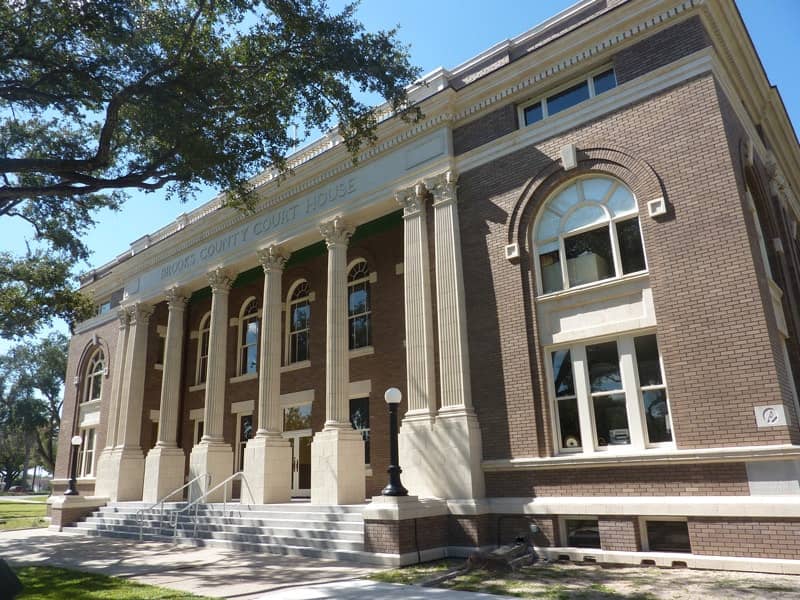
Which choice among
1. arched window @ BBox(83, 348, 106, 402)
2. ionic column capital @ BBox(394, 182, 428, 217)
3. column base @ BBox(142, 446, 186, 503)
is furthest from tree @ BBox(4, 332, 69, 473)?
ionic column capital @ BBox(394, 182, 428, 217)

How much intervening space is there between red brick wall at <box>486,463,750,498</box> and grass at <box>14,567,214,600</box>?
21.7 feet

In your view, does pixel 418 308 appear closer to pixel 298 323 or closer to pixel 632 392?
pixel 632 392

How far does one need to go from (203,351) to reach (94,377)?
308 inches

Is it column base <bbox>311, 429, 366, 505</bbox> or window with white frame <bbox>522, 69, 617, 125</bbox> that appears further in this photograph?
column base <bbox>311, 429, 366, 505</bbox>

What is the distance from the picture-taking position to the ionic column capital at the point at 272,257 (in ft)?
62.7

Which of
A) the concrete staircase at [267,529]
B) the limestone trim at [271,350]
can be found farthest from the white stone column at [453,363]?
the limestone trim at [271,350]

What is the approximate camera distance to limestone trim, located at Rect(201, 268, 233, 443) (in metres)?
20.0

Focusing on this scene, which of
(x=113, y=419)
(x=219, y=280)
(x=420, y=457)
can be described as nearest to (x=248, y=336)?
(x=219, y=280)

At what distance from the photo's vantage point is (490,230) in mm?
14359

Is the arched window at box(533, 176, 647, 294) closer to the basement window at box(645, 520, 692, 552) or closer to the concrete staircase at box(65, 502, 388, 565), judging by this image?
the basement window at box(645, 520, 692, 552)

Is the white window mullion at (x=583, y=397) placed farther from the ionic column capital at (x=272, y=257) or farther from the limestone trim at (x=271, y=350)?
the ionic column capital at (x=272, y=257)

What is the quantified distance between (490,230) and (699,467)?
22.2 feet

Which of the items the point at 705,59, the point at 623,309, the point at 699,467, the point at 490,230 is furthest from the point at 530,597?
the point at 705,59

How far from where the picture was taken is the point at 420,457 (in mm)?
13695
